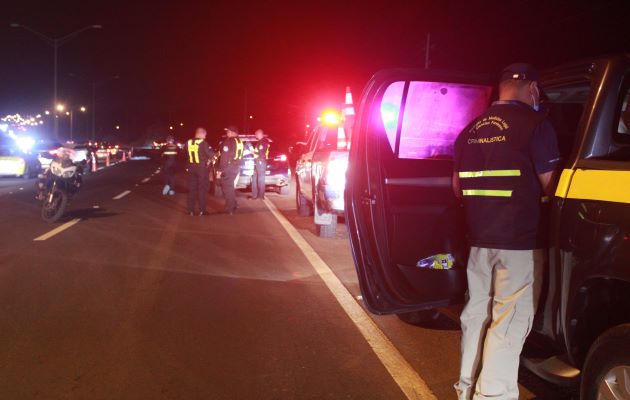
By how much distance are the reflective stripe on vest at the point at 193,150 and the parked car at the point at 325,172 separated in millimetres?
2122

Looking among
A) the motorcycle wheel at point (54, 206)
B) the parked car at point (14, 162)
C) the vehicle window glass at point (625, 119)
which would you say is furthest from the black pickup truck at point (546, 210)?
the parked car at point (14, 162)

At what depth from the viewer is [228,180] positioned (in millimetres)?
13617

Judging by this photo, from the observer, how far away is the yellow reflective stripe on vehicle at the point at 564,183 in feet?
10.8

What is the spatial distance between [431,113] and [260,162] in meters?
12.0

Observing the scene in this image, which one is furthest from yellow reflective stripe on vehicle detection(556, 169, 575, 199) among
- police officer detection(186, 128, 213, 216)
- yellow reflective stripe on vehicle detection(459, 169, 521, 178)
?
police officer detection(186, 128, 213, 216)

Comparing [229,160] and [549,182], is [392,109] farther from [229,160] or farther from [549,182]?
[229,160]

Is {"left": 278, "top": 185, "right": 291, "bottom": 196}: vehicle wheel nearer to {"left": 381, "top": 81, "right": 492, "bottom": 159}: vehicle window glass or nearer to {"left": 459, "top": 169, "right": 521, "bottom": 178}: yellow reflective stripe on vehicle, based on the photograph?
{"left": 381, "top": 81, "right": 492, "bottom": 159}: vehicle window glass

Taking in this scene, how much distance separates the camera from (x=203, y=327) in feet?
18.4

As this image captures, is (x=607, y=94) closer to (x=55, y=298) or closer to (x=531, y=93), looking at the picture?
(x=531, y=93)

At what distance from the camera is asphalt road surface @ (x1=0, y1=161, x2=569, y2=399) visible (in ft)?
14.1

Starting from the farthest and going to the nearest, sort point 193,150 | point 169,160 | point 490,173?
point 169,160
point 193,150
point 490,173

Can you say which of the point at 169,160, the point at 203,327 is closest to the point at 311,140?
the point at 169,160

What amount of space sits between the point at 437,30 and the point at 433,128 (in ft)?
118

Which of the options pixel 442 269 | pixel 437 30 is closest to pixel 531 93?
pixel 442 269
